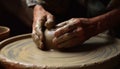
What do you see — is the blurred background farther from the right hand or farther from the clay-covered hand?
the clay-covered hand

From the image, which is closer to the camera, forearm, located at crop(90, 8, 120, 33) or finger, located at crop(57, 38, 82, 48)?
finger, located at crop(57, 38, 82, 48)

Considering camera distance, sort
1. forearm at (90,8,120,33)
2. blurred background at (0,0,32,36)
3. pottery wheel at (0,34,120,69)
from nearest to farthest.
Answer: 1. pottery wheel at (0,34,120,69)
2. forearm at (90,8,120,33)
3. blurred background at (0,0,32,36)

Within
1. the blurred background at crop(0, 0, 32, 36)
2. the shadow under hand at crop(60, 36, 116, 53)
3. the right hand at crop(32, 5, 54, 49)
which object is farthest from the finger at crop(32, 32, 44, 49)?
the blurred background at crop(0, 0, 32, 36)

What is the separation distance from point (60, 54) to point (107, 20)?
39 centimetres

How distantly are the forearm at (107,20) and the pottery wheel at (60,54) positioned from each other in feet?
0.27

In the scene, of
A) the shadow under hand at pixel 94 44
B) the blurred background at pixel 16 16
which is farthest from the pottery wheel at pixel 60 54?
the blurred background at pixel 16 16

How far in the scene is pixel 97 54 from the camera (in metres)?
1.31

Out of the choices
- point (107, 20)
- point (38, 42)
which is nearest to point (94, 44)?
point (107, 20)

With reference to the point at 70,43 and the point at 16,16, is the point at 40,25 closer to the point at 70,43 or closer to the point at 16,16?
the point at 70,43

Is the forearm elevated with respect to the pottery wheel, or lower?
elevated

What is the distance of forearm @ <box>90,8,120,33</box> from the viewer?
1.49m

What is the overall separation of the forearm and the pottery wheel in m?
0.08

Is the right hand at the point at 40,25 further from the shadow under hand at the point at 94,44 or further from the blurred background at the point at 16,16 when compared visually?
the blurred background at the point at 16,16

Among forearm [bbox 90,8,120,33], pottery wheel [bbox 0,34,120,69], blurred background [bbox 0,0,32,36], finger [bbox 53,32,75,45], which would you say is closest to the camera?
pottery wheel [bbox 0,34,120,69]
